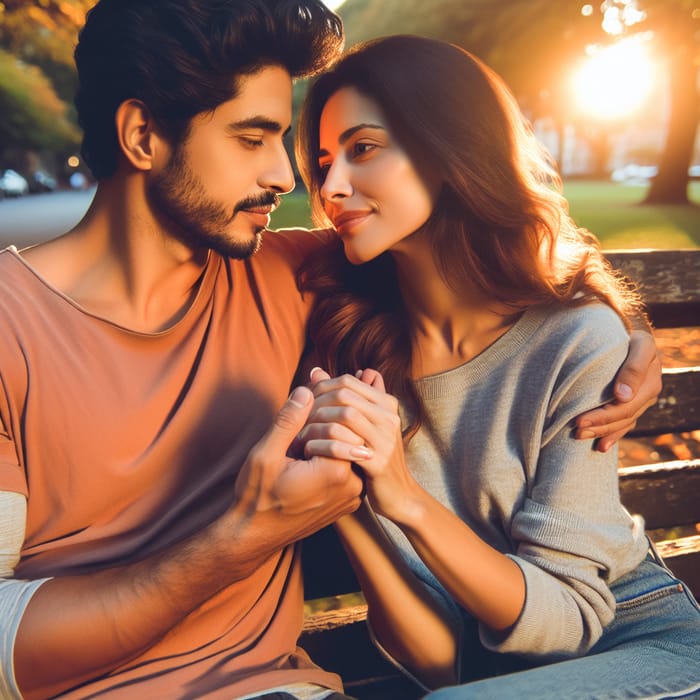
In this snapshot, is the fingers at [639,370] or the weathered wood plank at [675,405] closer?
the fingers at [639,370]

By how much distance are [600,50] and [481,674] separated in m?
13.8

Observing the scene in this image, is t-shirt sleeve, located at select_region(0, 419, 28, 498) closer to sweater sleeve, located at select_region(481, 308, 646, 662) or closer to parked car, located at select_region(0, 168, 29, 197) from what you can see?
sweater sleeve, located at select_region(481, 308, 646, 662)

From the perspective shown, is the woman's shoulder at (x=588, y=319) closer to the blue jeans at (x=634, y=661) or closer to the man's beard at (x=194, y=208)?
the blue jeans at (x=634, y=661)

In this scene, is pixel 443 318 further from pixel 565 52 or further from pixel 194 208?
pixel 565 52

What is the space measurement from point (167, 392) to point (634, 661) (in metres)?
1.40

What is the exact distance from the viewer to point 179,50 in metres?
2.18

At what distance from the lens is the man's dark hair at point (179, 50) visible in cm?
217

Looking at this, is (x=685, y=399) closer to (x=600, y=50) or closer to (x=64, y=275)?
(x=64, y=275)

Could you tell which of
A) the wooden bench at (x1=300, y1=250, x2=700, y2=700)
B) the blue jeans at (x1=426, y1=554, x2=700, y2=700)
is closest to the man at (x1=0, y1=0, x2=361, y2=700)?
the wooden bench at (x1=300, y1=250, x2=700, y2=700)

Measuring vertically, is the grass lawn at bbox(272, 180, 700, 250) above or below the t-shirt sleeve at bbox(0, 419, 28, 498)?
below

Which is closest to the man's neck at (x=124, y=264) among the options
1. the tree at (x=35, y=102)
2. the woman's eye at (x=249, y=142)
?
the woman's eye at (x=249, y=142)

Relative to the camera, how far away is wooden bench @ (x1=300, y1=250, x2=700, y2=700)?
2.66 meters

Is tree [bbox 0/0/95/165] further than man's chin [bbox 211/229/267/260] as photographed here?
Yes

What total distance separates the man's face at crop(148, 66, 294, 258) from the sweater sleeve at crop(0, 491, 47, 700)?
0.90 m
